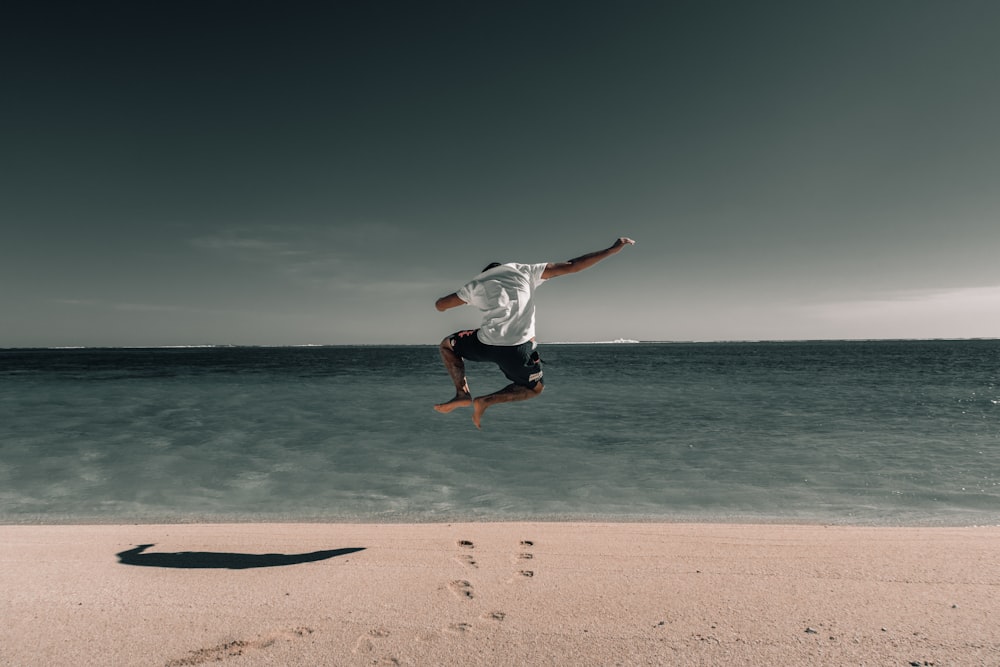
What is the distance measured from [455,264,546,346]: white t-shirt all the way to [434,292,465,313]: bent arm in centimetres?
5

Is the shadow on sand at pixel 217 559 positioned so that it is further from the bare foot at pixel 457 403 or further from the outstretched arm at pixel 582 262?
the outstretched arm at pixel 582 262

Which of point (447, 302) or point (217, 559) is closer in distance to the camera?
point (447, 302)

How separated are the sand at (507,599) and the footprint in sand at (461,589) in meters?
0.02

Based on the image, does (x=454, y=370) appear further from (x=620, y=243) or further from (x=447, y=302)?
(x=620, y=243)

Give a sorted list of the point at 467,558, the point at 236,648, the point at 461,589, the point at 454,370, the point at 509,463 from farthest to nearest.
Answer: the point at 509,463, the point at 467,558, the point at 454,370, the point at 461,589, the point at 236,648

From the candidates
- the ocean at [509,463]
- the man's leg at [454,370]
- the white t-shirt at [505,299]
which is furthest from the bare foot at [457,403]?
the ocean at [509,463]

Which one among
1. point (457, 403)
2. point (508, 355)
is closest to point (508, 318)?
point (508, 355)

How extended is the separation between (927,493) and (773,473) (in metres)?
2.72

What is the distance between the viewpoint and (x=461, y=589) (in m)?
5.29

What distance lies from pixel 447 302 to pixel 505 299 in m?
0.56

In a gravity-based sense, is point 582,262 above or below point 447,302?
above

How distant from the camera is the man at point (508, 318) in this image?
5.32 meters

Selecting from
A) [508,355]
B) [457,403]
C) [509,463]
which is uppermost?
[508,355]

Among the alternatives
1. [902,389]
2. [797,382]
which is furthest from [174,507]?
[797,382]
